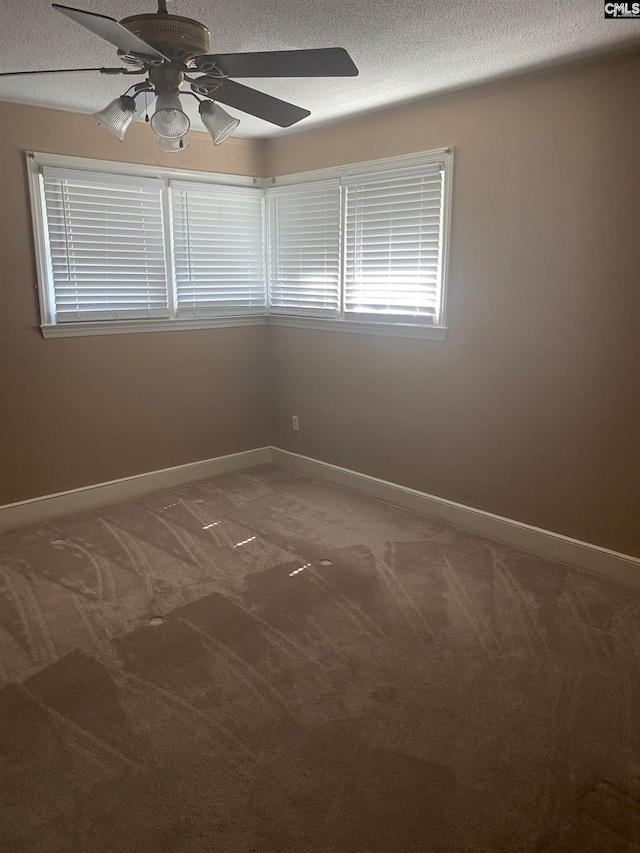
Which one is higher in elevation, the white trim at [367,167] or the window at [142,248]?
the white trim at [367,167]

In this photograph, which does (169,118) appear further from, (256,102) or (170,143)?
(256,102)

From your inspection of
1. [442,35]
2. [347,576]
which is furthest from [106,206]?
[347,576]

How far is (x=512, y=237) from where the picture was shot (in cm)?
340

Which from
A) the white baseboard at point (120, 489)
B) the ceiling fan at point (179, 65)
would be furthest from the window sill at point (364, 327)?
the ceiling fan at point (179, 65)

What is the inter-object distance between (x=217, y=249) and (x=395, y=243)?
1462 millimetres

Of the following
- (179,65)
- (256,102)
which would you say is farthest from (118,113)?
(256,102)

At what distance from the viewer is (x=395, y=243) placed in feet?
13.1

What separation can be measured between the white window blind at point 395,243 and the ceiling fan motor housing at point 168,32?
2125 mm

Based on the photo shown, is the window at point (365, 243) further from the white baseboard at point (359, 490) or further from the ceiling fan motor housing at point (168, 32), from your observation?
the ceiling fan motor housing at point (168, 32)

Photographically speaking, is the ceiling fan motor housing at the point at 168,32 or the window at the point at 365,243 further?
the window at the point at 365,243

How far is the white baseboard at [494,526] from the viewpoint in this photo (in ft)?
10.6

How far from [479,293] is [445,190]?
649mm

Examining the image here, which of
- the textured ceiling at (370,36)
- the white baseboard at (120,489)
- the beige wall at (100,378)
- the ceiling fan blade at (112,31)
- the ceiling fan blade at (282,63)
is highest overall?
the textured ceiling at (370,36)

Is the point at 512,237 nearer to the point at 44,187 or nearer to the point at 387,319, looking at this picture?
the point at 387,319
